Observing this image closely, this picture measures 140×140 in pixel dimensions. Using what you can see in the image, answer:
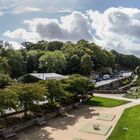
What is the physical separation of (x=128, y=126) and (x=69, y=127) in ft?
16.9

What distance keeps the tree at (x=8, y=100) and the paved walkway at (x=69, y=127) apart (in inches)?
91.0

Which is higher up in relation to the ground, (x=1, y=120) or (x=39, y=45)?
(x=39, y=45)

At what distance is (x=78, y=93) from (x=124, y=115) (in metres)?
9.03

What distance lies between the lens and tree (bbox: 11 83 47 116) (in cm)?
2575

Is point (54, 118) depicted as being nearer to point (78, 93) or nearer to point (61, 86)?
point (61, 86)

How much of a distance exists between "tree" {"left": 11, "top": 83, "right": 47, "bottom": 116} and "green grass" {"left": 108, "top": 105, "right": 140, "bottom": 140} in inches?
290

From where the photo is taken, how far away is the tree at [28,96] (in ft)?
84.5

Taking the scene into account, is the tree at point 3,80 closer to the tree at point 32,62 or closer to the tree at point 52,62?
the tree at point 52,62

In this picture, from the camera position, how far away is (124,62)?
137750mm

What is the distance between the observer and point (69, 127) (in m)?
25.4

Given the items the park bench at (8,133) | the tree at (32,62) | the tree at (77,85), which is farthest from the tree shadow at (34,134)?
the tree at (32,62)

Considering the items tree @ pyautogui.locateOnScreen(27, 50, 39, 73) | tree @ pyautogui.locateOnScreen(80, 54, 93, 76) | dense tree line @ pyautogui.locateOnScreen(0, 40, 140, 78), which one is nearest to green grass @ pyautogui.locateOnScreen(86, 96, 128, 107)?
dense tree line @ pyautogui.locateOnScreen(0, 40, 140, 78)

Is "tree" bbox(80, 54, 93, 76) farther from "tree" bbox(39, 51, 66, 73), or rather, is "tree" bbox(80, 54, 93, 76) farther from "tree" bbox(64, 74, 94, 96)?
"tree" bbox(64, 74, 94, 96)

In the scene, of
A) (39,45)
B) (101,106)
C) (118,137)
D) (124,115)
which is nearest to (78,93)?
(101,106)
